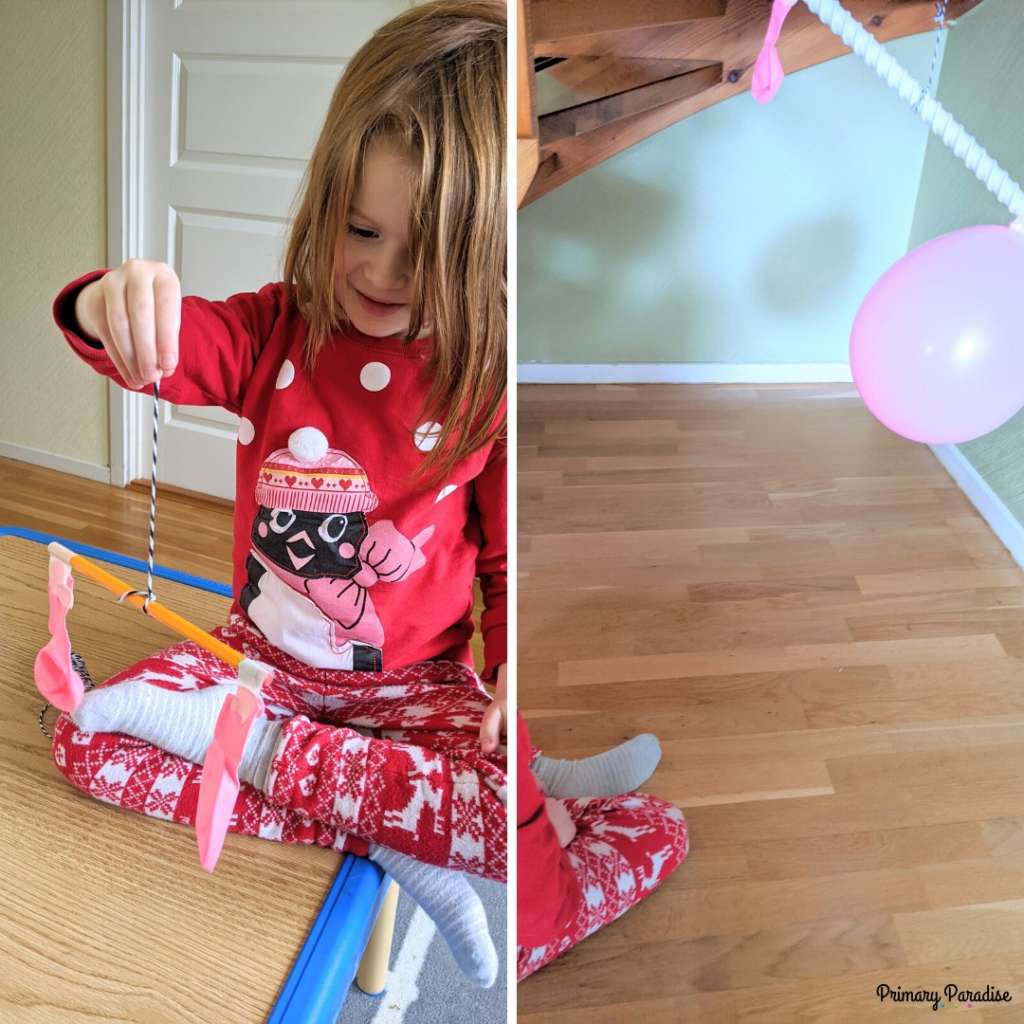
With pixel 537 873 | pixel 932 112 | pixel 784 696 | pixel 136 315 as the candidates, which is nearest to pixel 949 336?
pixel 932 112

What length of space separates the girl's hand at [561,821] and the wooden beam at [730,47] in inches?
37.2

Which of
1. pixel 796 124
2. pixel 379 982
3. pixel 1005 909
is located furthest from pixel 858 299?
pixel 379 982

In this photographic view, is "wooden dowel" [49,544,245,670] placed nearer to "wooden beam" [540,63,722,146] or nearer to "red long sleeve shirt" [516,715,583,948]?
"red long sleeve shirt" [516,715,583,948]

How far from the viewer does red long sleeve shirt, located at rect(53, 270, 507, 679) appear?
610mm

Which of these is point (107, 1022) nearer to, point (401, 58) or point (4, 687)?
point (4, 687)

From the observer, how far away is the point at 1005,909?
901mm

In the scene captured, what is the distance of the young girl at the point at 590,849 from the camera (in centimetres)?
70

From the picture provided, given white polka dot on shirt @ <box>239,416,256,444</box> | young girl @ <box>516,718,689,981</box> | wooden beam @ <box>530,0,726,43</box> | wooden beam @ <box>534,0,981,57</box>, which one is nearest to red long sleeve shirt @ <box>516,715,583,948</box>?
young girl @ <box>516,718,689,981</box>

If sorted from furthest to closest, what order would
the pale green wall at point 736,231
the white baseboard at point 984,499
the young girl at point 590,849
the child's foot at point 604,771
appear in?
the pale green wall at point 736,231
the white baseboard at point 984,499
the child's foot at point 604,771
the young girl at point 590,849

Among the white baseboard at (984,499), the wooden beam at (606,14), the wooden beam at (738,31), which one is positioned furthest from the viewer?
the white baseboard at (984,499)

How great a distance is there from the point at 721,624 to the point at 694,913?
1.37 feet

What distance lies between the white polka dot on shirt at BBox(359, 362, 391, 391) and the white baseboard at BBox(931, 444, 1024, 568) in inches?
43.5

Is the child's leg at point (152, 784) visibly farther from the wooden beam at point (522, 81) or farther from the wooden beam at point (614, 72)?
the wooden beam at point (614, 72)

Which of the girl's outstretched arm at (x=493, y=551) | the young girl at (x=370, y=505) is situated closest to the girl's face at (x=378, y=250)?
the young girl at (x=370, y=505)
